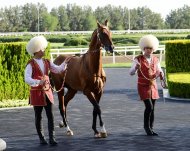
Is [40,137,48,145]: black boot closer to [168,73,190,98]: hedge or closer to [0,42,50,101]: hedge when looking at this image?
[0,42,50,101]: hedge

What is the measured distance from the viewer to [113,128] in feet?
37.9

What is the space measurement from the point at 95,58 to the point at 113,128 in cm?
170

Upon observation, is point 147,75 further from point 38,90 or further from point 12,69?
point 12,69

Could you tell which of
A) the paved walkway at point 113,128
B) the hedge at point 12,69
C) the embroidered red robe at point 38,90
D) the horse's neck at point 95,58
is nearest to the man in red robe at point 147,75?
the paved walkway at point 113,128

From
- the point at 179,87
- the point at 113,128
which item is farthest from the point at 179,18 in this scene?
the point at 113,128

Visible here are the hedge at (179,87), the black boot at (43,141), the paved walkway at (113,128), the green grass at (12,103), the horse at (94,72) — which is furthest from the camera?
the hedge at (179,87)

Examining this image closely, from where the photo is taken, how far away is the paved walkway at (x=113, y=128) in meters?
9.48

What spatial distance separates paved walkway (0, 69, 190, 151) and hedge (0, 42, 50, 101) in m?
1.73

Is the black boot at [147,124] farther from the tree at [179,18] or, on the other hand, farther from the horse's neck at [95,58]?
Answer: the tree at [179,18]

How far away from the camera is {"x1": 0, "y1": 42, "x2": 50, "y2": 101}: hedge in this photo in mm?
17109

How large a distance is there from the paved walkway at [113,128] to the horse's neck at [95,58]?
1232 millimetres

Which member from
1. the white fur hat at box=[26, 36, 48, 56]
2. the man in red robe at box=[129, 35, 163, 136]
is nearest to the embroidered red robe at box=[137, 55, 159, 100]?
the man in red robe at box=[129, 35, 163, 136]

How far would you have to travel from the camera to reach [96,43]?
34.9 feet

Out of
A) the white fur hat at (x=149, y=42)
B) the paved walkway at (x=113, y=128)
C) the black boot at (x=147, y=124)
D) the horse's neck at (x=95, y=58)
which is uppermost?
the white fur hat at (x=149, y=42)
